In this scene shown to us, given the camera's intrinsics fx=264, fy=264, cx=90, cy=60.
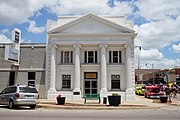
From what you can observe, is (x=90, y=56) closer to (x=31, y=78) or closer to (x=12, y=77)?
(x=31, y=78)

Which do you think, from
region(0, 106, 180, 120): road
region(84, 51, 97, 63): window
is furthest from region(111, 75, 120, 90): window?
region(0, 106, 180, 120): road

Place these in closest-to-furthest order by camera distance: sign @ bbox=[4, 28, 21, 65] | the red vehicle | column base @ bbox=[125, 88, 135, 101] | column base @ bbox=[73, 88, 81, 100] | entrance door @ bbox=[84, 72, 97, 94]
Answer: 1. sign @ bbox=[4, 28, 21, 65]
2. column base @ bbox=[125, 88, 135, 101]
3. column base @ bbox=[73, 88, 81, 100]
4. entrance door @ bbox=[84, 72, 97, 94]
5. the red vehicle

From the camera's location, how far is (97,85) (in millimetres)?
32531

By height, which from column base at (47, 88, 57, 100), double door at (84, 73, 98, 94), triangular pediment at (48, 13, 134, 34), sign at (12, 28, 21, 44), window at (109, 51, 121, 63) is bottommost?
column base at (47, 88, 57, 100)

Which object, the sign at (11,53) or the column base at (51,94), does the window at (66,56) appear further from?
the sign at (11,53)

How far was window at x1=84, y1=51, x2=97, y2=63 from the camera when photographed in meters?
32.8

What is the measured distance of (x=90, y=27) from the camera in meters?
31.9

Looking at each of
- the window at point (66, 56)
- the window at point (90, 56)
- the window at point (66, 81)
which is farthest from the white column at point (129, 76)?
the window at point (66, 81)

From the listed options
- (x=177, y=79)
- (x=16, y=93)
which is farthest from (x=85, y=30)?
(x=177, y=79)

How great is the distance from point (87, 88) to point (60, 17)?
9.61m

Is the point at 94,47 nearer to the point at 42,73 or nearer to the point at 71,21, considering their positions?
the point at 71,21

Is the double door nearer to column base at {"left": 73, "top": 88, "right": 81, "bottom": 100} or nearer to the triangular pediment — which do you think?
column base at {"left": 73, "top": 88, "right": 81, "bottom": 100}

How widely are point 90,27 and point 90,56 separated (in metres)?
3.63

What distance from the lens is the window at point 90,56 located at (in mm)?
32778
